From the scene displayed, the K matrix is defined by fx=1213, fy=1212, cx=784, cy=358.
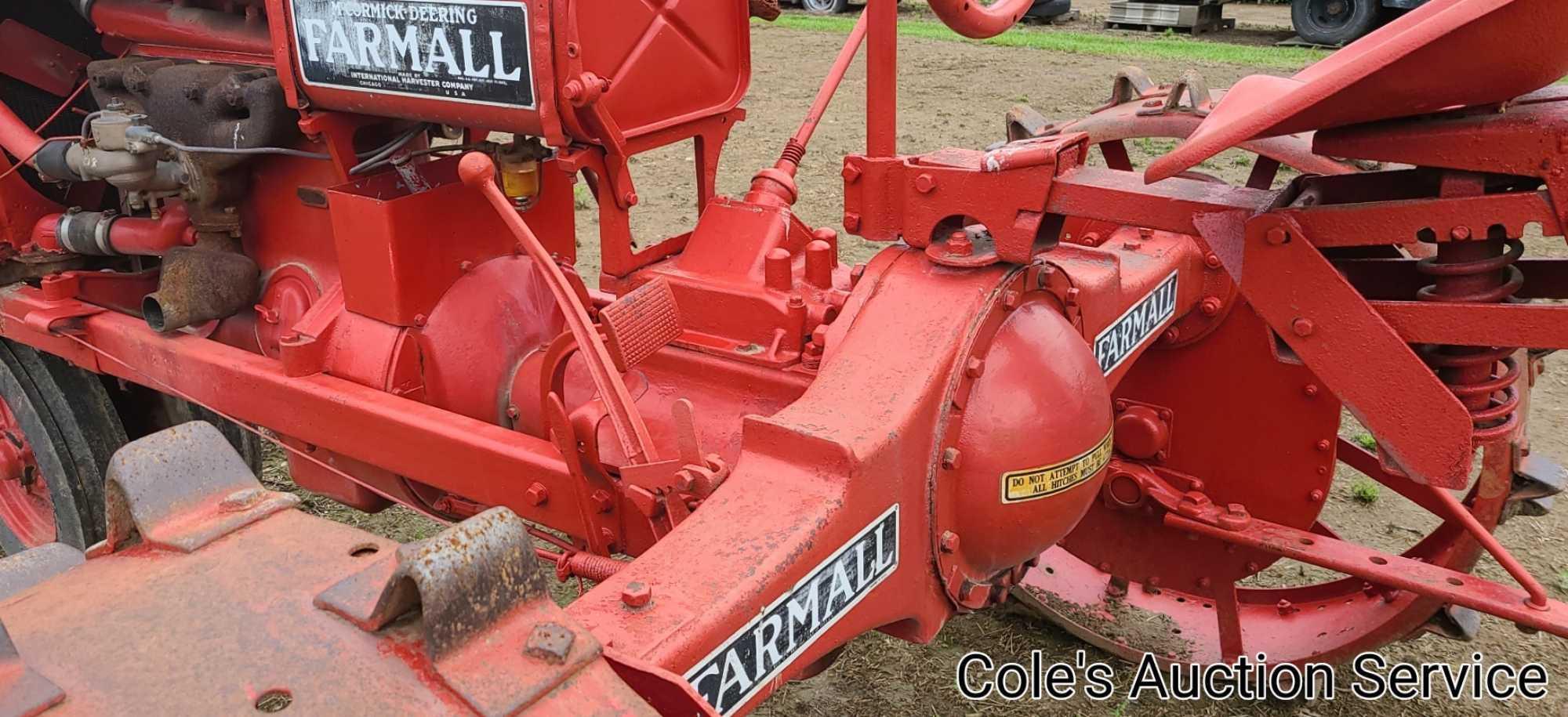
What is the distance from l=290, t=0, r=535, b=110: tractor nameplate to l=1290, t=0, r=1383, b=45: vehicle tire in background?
12660mm

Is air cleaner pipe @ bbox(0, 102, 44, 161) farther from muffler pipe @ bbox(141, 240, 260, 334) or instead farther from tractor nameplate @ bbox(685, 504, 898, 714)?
tractor nameplate @ bbox(685, 504, 898, 714)

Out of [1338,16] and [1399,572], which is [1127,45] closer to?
[1338,16]

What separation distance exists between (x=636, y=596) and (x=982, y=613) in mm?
2037

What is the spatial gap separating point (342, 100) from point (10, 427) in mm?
1797

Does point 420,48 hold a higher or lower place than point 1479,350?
higher

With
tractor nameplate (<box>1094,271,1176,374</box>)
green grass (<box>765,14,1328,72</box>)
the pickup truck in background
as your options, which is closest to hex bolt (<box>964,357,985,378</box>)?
tractor nameplate (<box>1094,271,1176,374</box>)

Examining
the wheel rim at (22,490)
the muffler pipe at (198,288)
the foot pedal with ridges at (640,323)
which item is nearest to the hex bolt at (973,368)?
the foot pedal with ridges at (640,323)

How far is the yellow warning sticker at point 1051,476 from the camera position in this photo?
71.4 inches

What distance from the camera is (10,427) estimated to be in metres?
3.43

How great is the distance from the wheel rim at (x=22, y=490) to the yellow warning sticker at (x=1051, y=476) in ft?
9.11

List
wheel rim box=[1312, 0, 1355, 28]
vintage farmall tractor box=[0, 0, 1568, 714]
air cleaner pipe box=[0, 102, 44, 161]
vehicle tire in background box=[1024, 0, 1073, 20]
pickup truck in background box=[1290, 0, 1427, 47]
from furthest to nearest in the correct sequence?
1. vehicle tire in background box=[1024, 0, 1073, 20]
2. wheel rim box=[1312, 0, 1355, 28]
3. pickup truck in background box=[1290, 0, 1427, 47]
4. air cleaner pipe box=[0, 102, 44, 161]
5. vintage farmall tractor box=[0, 0, 1568, 714]

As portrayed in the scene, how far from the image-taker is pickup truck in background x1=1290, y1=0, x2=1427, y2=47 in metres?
12.9

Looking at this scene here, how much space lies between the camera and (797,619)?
1468mm

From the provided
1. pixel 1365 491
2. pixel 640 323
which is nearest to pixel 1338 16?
pixel 1365 491
